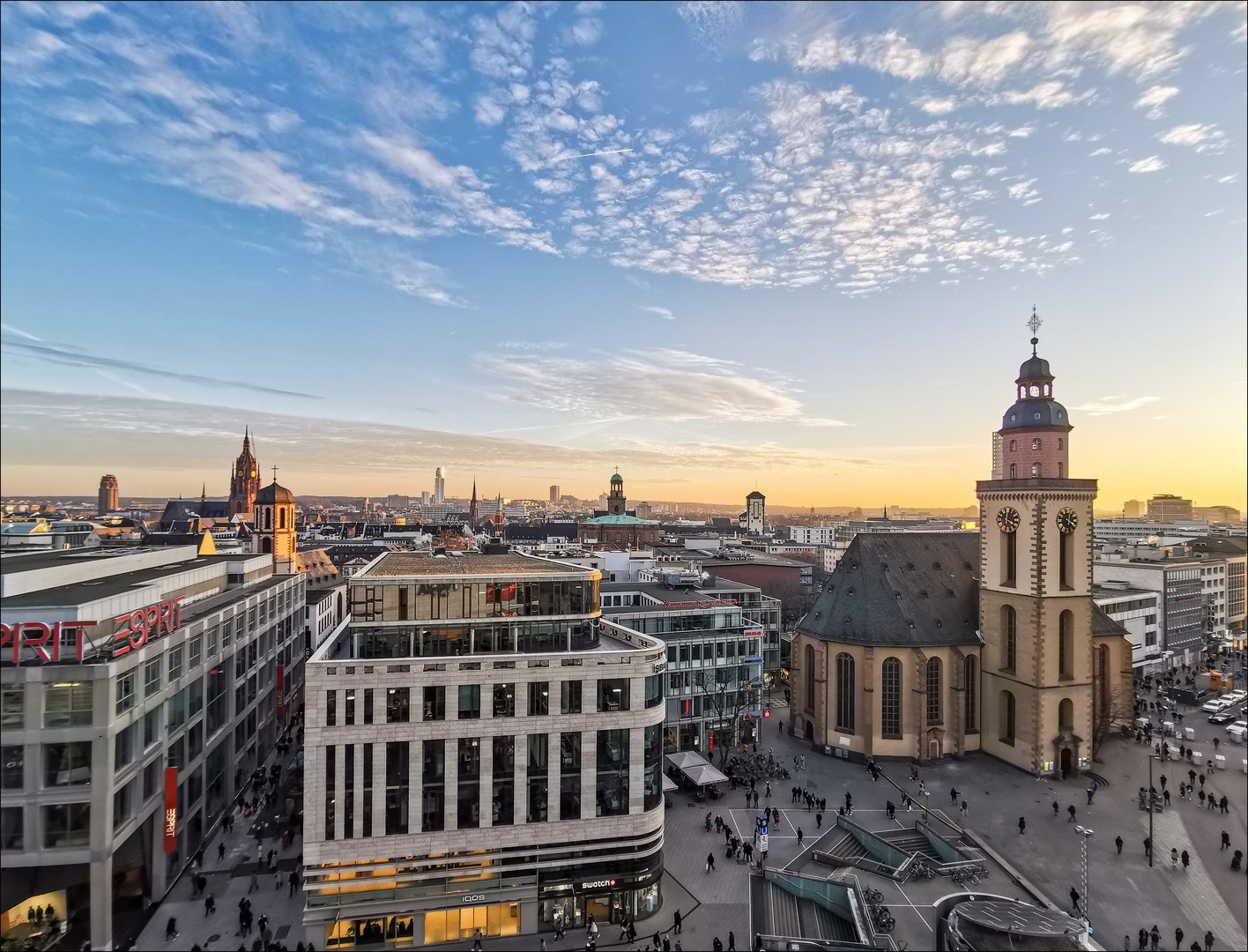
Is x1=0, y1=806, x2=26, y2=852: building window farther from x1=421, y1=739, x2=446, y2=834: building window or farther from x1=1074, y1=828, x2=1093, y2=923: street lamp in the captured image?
x1=1074, y1=828, x2=1093, y2=923: street lamp

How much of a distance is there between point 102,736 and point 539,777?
24.4 metres

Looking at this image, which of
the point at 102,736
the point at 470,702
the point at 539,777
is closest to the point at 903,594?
the point at 539,777

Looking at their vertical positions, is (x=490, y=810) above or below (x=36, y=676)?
below

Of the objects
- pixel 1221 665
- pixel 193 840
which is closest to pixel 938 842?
pixel 193 840

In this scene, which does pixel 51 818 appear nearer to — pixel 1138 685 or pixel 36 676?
pixel 36 676

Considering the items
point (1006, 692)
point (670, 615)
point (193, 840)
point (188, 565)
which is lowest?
point (193, 840)

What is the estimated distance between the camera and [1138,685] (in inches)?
3445

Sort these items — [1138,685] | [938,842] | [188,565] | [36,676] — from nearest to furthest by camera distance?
[36,676] < [938,842] < [188,565] < [1138,685]

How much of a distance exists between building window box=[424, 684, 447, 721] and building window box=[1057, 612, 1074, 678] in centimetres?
5685

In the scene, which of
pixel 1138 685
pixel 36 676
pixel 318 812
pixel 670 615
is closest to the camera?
pixel 36 676

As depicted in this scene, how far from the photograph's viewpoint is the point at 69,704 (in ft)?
115

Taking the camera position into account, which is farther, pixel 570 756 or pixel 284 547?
pixel 284 547

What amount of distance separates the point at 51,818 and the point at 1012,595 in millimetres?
75571

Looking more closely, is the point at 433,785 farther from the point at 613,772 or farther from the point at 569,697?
the point at 613,772
